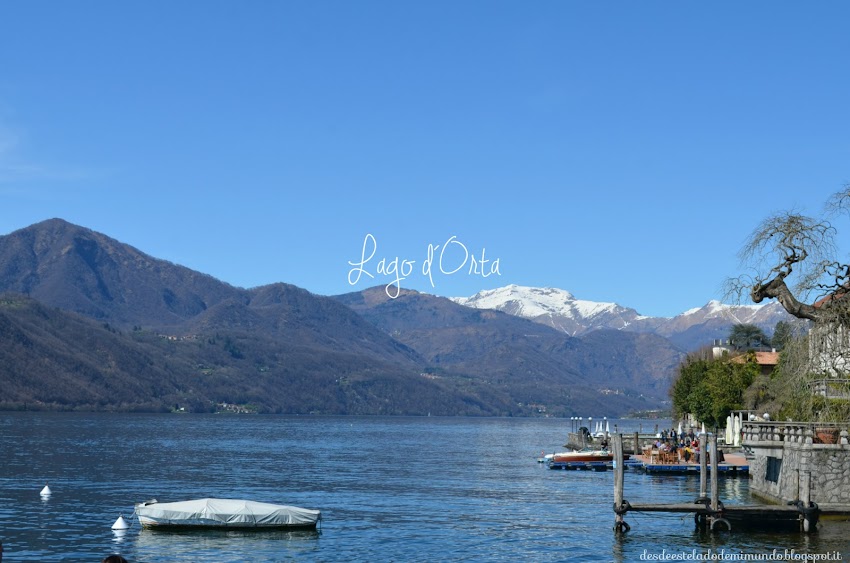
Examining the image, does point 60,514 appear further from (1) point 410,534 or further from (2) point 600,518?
(2) point 600,518

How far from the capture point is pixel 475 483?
307ft

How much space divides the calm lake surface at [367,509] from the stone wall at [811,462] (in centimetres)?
201

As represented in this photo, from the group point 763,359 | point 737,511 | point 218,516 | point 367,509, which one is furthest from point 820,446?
point 763,359

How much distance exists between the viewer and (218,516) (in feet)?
182

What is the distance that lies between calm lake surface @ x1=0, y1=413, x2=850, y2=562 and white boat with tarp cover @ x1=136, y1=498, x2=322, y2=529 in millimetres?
749

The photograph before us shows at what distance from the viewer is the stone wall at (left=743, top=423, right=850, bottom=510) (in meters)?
53.5

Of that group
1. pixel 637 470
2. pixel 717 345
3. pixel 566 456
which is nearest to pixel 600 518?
pixel 637 470

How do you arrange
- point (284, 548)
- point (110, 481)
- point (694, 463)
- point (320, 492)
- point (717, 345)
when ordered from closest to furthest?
point (284, 548) < point (320, 492) < point (110, 481) < point (694, 463) < point (717, 345)

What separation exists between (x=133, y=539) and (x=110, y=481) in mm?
36986

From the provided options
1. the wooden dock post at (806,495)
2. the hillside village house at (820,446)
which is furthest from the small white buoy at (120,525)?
the hillside village house at (820,446)

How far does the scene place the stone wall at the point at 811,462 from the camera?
176ft

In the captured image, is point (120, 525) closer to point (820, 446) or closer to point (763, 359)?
point (820, 446)

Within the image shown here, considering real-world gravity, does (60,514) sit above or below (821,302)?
below

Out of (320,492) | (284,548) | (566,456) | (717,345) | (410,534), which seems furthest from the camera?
(717,345)
